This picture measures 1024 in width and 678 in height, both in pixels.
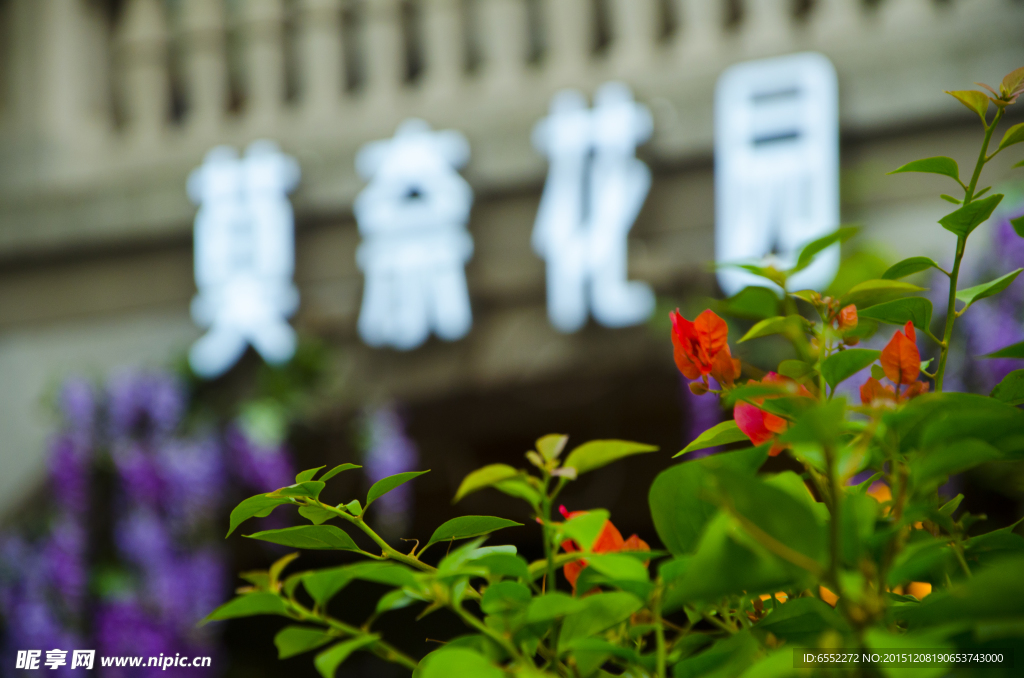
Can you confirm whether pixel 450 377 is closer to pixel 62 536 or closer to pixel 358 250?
pixel 358 250

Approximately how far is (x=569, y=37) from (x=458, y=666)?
1.43 m

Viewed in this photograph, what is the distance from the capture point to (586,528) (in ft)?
0.50

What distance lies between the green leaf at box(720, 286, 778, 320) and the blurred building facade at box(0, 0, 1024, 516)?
3.62 feet

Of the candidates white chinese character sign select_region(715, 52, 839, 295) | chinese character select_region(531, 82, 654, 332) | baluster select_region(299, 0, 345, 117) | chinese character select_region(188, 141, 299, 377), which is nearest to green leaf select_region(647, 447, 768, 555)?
white chinese character sign select_region(715, 52, 839, 295)

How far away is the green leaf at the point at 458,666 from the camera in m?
0.13

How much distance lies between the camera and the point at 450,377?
1420mm

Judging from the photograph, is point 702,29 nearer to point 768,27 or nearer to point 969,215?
point 768,27

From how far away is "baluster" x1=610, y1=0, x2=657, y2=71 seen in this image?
4.54 feet

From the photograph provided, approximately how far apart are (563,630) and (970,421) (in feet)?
0.30

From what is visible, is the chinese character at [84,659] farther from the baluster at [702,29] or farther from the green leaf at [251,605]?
the baluster at [702,29]

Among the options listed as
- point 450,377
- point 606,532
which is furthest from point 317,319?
point 606,532

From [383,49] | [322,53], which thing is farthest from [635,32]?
[322,53]

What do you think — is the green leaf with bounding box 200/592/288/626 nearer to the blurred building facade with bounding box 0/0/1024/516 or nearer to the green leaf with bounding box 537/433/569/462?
the green leaf with bounding box 537/433/569/462

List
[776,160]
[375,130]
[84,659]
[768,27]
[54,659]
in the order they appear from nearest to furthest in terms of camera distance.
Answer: [84,659], [54,659], [776,160], [768,27], [375,130]
